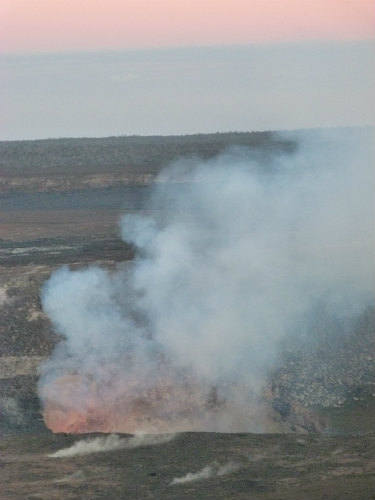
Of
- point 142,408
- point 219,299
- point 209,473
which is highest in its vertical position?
point 219,299

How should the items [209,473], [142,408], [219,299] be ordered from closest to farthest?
[209,473] → [142,408] → [219,299]

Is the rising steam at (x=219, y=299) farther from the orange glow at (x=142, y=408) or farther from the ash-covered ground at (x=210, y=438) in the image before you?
the ash-covered ground at (x=210, y=438)

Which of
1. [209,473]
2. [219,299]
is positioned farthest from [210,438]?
[219,299]

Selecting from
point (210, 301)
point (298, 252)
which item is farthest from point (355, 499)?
point (298, 252)

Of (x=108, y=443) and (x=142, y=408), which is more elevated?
(x=142, y=408)

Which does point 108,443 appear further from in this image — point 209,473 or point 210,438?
point 209,473

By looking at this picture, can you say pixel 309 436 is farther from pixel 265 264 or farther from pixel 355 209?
pixel 355 209
